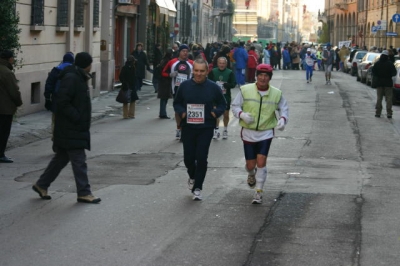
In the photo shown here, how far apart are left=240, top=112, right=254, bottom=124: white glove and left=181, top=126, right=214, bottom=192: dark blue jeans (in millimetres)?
441

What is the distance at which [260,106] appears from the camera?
10664mm

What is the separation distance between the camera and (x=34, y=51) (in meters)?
22.7

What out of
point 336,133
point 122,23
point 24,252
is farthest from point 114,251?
point 122,23

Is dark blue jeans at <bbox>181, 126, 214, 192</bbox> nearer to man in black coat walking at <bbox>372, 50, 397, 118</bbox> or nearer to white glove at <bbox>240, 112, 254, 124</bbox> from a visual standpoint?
white glove at <bbox>240, 112, 254, 124</bbox>

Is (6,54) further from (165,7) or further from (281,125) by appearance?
(165,7)

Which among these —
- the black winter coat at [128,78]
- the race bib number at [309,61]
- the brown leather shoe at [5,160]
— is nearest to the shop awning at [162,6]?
the race bib number at [309,61]

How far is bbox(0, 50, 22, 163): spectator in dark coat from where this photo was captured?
1416 centimetres

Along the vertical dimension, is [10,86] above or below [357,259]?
above

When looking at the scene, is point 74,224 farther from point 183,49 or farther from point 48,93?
point 183,49

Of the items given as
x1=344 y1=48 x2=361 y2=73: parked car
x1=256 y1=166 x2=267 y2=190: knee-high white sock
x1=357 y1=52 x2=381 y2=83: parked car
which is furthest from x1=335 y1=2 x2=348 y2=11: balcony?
x1=256 y1=166 x2=267 y2=190: knee-high white sock

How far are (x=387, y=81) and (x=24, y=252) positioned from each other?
17377mm

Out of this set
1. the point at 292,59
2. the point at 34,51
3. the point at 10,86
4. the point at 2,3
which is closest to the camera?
the point at 10,86

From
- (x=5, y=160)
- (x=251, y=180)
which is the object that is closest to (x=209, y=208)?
(x=251, y=180)

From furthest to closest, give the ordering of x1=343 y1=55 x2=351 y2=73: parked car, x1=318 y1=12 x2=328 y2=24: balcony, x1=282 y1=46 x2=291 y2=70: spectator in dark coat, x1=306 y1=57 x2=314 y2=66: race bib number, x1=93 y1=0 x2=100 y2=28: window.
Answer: x1=318 y1=12 x2=328 y2=24: balcony
x1=282 y1=46 x2=291 y2=70: spectator in dark coat
x1=343 y1=55 x2=351 y2=73: parked car
x1=306 y1=57 x2=314 y2=66: race bib number
x1=93 y1=0 x2=100 y2=28: window
